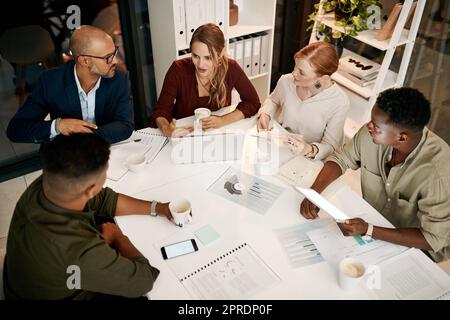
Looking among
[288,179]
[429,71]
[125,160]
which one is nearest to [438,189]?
[288,179]

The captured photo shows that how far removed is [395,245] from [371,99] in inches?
73.3

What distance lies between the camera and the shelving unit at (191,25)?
290 centimetres

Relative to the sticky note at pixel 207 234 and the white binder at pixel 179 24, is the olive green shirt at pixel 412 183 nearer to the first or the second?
the sticky note at pixel 207 234

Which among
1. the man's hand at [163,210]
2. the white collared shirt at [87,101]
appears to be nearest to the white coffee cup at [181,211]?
the man's hand at [163,210]

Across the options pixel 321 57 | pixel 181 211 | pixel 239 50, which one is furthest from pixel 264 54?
pixel 181 211

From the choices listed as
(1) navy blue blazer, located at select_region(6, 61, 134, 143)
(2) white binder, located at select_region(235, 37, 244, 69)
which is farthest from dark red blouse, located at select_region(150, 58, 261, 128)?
(2) white binder, located at select_region(235, 37, 244, 69)

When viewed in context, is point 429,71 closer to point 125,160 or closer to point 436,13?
point 436,13

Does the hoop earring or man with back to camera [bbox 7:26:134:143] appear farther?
the hoop earring

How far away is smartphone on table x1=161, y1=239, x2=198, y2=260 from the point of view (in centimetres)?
159

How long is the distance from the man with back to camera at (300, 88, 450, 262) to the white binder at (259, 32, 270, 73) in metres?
1.73

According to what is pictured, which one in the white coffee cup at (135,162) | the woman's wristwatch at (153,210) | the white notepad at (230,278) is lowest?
the white notepad at (230,278)

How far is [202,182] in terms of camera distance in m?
1.93

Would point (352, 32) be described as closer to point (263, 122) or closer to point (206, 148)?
point (263, 122)

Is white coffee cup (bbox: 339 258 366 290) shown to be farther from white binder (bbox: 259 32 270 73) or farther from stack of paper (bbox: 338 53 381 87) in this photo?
white binder (bbox: 259 32 270 73)
